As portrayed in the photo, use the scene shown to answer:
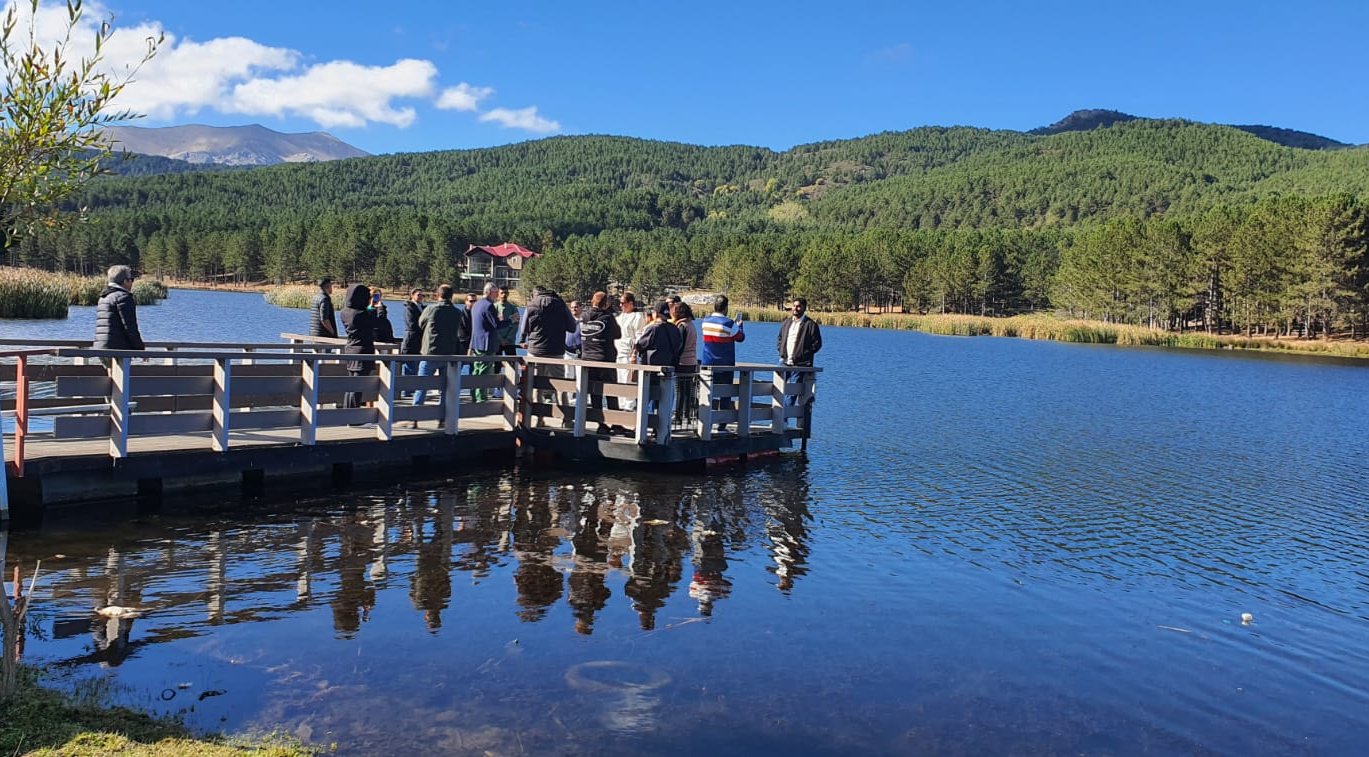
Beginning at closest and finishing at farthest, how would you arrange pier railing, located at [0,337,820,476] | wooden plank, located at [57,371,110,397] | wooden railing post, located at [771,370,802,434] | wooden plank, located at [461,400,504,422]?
pier railing, located at [0,337,820,476] < wooden plank, located at [57,371,110,397] < wooden plank, located at [461,400,504,422] < wooden railing post, located at [771,370,802,434]

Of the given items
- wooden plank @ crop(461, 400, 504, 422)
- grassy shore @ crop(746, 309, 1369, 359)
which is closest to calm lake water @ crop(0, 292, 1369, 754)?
wooden plank @ crop(461, 400, 504, 422)

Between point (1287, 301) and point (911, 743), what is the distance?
3236 inches

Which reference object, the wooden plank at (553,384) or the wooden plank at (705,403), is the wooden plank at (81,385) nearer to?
the wooden plank at (553,384)

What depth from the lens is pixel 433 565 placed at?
31.5ft

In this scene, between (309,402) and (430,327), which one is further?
(430,327)

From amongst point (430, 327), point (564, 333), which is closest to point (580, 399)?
point (564, 333)

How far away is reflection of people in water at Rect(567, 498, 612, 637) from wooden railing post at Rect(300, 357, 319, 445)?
3532 millimetres

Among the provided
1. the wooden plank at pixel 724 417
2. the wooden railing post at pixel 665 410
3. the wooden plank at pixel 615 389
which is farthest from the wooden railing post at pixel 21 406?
the wooden plank at pixel 724 417

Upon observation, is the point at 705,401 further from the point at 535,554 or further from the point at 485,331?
the point at 535,554

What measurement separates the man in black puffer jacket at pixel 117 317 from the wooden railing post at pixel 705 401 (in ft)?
25.7

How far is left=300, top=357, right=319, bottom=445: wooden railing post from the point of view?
12.3 meters

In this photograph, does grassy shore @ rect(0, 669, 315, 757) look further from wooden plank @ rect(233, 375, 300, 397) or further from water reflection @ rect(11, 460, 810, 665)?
wooden plank @ rect(233, 375, 300, 397)

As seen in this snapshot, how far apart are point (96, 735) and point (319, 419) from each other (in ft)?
25.6

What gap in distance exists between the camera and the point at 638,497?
44.0ft
